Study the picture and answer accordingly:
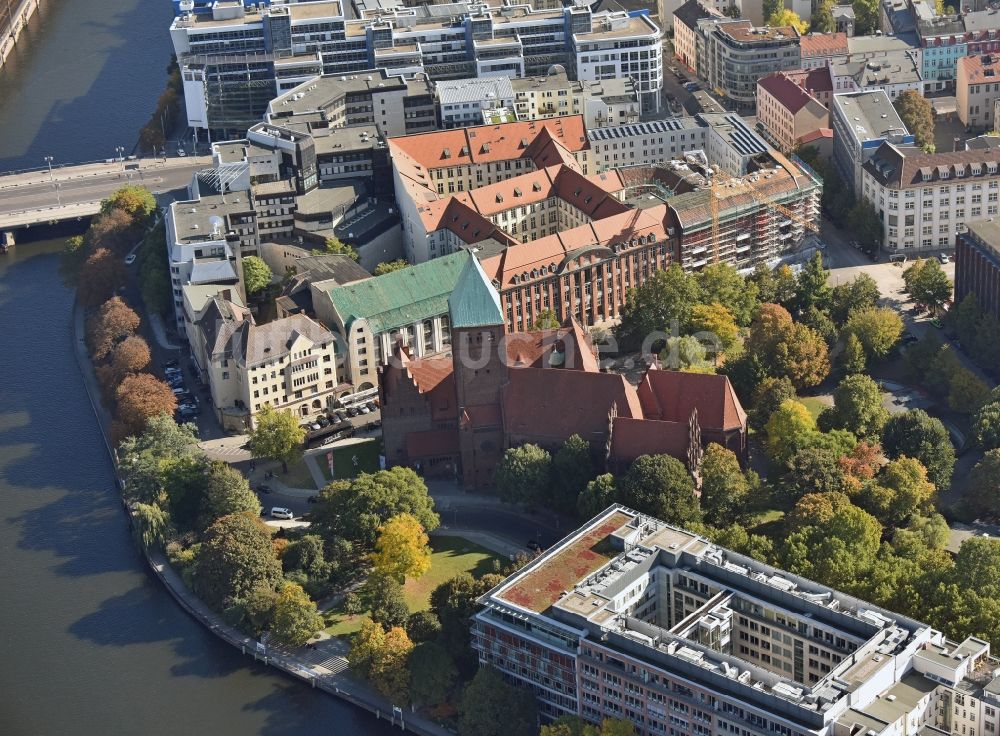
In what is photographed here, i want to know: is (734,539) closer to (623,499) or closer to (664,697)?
(623,499)

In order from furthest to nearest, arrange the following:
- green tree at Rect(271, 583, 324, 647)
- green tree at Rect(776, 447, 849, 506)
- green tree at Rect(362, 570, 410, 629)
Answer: green tree at Rect(776, 447, 849, 506) < green tree at Rect(271, 583, 324, 647) < green tree at Rect(362, 570, 410, 629)

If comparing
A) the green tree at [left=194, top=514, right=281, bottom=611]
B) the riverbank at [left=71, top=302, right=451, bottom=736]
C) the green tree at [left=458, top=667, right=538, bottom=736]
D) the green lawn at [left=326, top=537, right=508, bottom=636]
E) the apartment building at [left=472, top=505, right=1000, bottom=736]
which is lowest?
the riverbank at [left=71, top=302, right=451, bottom=736]

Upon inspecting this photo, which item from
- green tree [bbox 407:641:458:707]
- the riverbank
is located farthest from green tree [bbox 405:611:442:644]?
the riverbank

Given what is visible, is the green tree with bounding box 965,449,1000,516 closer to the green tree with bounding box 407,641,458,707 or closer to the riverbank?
the green tree with bounding box 407,641,458,707

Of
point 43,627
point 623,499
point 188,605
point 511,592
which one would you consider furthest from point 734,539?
point 43,627

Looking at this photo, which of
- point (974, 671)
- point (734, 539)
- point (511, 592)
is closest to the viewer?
point (974, 671)

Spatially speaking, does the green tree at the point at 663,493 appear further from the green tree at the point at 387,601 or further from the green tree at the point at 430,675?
the green tree at the point at 430,675

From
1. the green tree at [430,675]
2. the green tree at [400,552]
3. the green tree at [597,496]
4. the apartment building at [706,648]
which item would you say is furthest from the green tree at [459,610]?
the green tree at [597,496]
